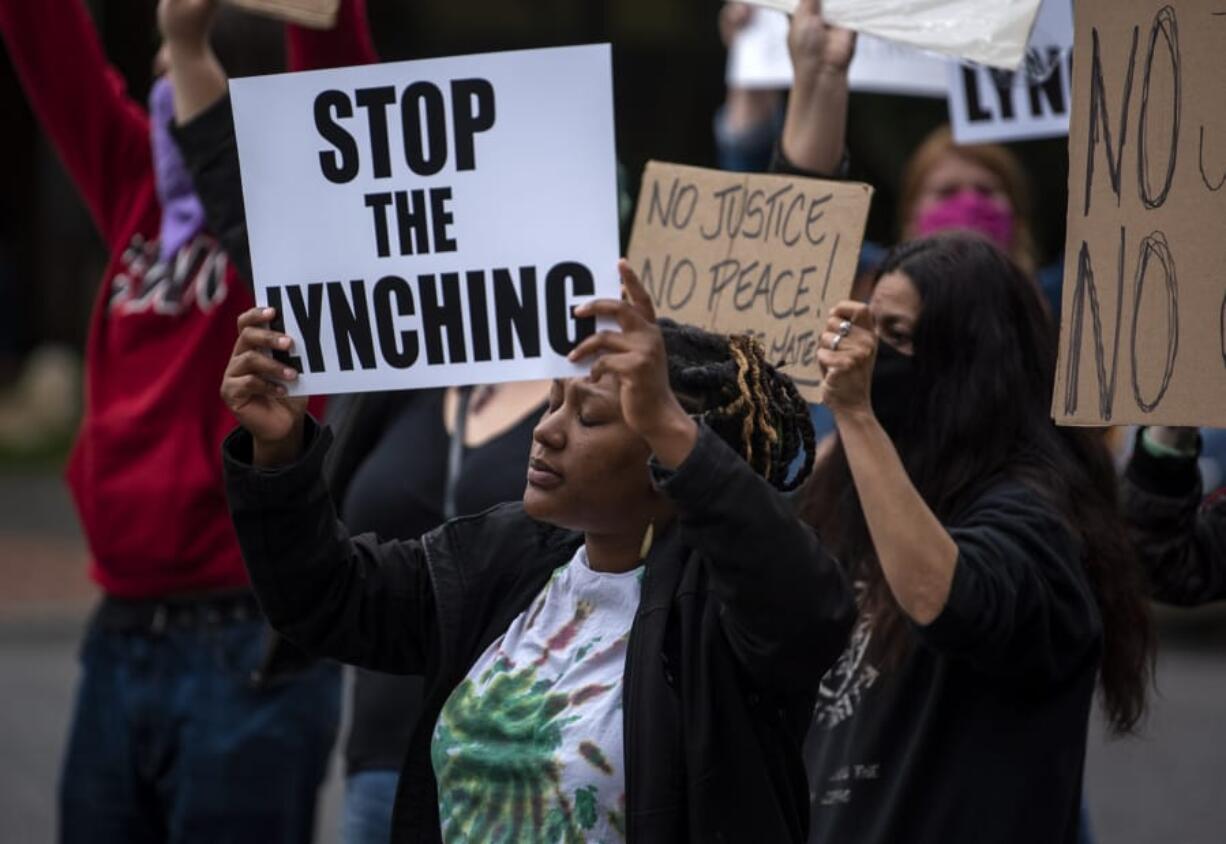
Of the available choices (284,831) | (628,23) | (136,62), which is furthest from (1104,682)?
(136,62)

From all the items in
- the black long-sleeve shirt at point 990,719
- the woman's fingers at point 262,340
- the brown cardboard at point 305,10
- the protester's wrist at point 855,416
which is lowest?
the black long-sleeve shirt at point 990,719

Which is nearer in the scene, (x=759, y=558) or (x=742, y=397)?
(x=759, y=558)

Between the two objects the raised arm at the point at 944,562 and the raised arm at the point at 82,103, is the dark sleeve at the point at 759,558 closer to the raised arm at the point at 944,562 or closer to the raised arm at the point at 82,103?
the raised arm at the point at 944,562

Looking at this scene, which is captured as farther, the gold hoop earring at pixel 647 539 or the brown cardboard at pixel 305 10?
the brown cardboard at pixel 305 10

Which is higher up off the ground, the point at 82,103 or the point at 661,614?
the point at 82,103

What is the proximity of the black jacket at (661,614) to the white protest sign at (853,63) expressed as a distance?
2326 mm

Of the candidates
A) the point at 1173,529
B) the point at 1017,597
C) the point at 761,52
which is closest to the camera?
the point at 1017,597

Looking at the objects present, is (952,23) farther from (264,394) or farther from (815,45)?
(264,394)

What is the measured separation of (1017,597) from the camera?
276 centimetres

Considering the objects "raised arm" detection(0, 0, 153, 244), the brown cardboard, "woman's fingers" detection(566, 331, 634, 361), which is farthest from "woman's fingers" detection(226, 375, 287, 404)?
"raised arm" detection(0, 0, 153, 244)

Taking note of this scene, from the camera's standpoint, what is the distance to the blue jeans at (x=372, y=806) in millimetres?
3578

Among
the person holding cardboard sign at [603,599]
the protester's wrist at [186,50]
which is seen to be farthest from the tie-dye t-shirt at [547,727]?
the protester's wrist at [186,50]

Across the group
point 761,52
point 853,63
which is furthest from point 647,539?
point 761,52

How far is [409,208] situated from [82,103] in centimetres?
162
